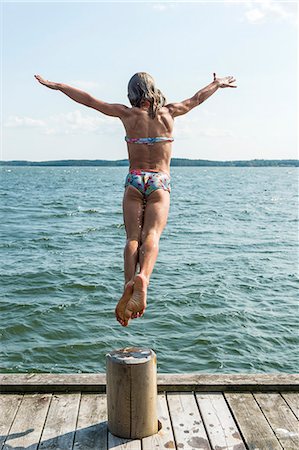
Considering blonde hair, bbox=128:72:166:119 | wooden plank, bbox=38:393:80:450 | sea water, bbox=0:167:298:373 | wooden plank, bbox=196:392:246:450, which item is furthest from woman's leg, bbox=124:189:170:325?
sea water, bbox=0:167:298:373

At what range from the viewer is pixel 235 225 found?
31969 millimetres

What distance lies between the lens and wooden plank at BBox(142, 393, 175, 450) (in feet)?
18.0

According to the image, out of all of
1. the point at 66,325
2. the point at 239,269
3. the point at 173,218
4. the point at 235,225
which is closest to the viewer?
the point at 66,325

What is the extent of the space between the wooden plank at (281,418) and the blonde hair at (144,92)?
10.0ft

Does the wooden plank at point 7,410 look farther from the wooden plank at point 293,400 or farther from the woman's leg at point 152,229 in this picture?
the wooden plank at point 293,400

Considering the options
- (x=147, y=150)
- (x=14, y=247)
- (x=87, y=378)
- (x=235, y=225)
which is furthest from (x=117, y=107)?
(x=235, y=225)

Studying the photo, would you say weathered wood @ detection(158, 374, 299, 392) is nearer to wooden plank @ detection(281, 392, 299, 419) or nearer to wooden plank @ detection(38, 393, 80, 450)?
wooden plank @ detection(281, 392, 299, 419)

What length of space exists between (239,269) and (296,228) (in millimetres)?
13507

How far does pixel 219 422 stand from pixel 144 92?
322 centimetres

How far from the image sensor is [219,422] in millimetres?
5863

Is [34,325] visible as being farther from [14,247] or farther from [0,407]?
[14,247]

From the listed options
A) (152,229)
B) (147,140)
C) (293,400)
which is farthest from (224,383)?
(147,140)

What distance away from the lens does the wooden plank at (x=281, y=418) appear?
5574 millimetres

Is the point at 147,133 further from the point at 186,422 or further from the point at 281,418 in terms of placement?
the point at 281,418
